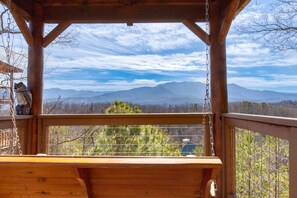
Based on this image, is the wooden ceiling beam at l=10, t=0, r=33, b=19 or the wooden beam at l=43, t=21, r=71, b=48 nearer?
the wooden ceiling beam at l=10, t=0, r=33, b=19

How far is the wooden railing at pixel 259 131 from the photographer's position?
1.34 m

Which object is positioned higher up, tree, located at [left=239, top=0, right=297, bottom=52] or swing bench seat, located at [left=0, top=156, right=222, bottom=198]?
tree, located at [left=239, top=0, right=297, bottom=52]

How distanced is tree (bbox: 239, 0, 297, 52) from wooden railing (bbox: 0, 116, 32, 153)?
457 centimetres

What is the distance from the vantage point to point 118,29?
22.4 feet

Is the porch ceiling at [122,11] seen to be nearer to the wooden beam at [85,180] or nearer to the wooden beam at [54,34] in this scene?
the wooden beam at [54,34]

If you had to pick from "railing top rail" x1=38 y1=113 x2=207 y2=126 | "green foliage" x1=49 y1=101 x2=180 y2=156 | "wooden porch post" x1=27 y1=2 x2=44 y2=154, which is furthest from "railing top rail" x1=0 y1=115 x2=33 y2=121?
"green foliage" x1=49 y1=101 x2=180 y2=156

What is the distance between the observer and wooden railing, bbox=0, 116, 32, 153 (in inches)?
107

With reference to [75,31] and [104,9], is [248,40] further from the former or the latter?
[75,31]

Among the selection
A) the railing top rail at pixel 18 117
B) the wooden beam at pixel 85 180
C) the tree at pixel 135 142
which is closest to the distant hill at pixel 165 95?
the tree at pixel 135 142

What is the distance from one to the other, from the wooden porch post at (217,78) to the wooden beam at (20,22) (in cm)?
239

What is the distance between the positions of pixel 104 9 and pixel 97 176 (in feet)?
8.46

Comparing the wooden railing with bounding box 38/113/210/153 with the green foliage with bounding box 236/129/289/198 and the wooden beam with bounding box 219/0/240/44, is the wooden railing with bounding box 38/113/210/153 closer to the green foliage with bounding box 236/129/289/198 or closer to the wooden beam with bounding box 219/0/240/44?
the green foliage with bounding box 236/129/289/198

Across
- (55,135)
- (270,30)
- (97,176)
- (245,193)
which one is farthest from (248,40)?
(97,176)

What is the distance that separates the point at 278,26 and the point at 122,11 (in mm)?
3198
